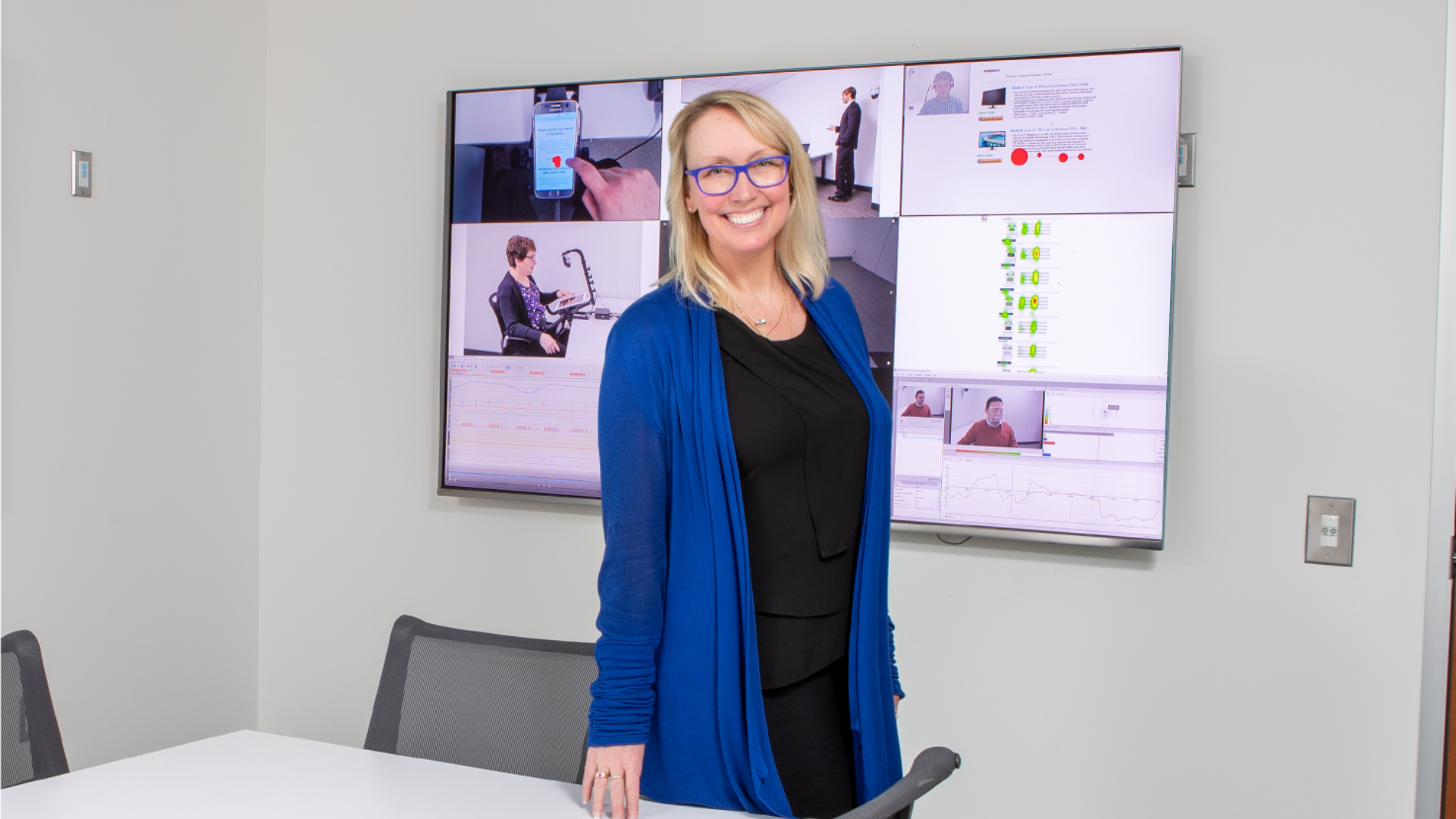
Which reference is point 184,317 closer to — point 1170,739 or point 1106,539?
point 1106,539

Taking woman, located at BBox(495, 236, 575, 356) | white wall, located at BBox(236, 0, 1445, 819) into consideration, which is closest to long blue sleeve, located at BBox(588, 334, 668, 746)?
white wall, located at BBox(236, 0, 1445, 819)

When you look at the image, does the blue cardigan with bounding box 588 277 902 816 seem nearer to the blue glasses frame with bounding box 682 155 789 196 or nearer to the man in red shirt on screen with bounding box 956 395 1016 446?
the blue glasses frame with bounding box 682 155 789 196

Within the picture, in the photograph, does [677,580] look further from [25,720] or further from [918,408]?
[918,408]

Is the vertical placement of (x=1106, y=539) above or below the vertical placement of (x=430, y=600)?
above

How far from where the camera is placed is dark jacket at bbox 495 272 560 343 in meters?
2.71

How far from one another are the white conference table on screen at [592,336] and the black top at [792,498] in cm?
126

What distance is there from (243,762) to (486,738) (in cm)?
38

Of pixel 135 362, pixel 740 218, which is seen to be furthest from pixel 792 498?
pixel 135 362

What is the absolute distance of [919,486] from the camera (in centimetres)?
238

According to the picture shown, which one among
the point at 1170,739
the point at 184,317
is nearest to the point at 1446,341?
the point at 1170,739

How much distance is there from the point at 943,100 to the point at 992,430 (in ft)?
2.50

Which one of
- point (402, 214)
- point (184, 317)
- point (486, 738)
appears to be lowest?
point (486, 738)

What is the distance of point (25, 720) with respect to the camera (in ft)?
5.11

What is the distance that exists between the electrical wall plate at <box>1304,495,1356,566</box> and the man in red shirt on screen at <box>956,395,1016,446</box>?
0.63 m
